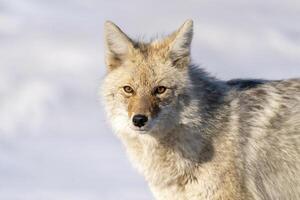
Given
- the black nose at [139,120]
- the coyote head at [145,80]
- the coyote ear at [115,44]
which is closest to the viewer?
the black nose at [139,120]

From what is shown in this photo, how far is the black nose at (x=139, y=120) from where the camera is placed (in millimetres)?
8875

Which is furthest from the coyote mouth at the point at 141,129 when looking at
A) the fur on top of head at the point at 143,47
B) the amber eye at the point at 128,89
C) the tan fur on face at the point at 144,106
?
the fur on top of head at the point at 143,47

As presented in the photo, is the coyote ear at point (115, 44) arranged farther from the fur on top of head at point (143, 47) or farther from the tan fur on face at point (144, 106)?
the tan fur on face at point (144, 106)

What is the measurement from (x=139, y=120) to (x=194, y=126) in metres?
1.02

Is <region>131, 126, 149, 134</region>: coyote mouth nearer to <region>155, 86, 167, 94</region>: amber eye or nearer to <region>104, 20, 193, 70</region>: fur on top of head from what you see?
<region>155, 86, 167, 94</region>: amber eye

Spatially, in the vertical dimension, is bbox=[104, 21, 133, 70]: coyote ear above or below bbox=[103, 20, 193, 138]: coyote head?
above

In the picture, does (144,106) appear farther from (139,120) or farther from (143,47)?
(143,47)

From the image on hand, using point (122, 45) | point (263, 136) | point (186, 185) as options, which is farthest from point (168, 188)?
point (122, 45)

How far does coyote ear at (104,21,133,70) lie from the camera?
385 inches

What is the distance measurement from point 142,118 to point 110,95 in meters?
0.97

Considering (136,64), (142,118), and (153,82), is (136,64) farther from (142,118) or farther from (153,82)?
(142,118)

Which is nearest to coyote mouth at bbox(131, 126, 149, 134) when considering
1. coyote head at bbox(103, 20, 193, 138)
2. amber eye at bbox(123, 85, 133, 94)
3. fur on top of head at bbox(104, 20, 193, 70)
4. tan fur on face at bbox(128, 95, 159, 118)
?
coyote head at bbox(103, 20, 193, 138)

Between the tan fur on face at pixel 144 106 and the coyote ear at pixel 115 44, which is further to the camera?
the coyote ear at pixel 115 44

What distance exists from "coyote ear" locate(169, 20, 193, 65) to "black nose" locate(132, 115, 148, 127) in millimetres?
1302
